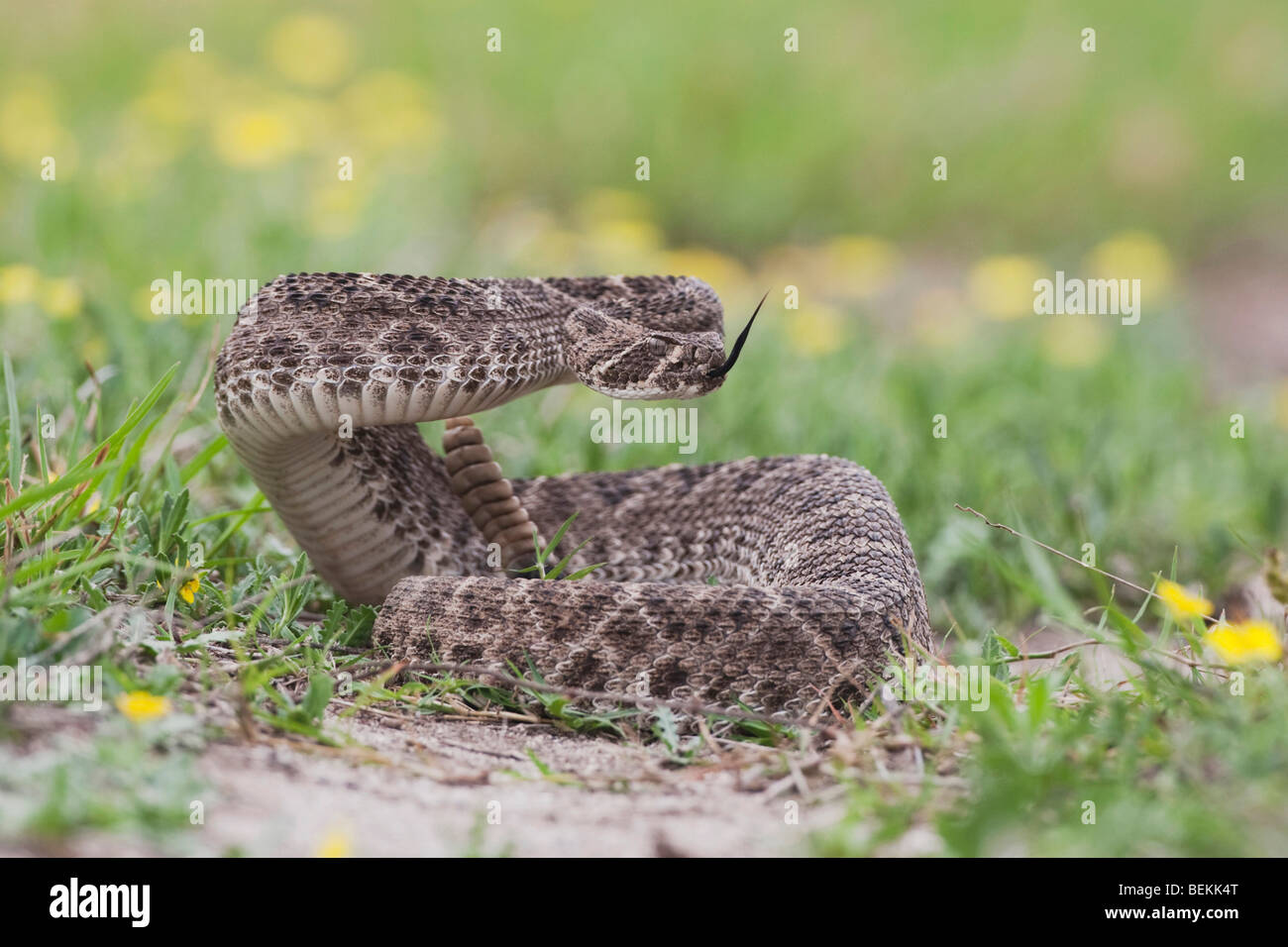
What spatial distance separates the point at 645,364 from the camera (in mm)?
5645

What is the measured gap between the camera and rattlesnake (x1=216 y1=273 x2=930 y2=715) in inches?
191

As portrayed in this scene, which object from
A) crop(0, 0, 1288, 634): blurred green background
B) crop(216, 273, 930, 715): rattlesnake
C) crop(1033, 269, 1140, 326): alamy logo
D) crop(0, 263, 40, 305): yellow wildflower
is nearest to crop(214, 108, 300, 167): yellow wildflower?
crop(0, 0, 1288, 634): blurred green background

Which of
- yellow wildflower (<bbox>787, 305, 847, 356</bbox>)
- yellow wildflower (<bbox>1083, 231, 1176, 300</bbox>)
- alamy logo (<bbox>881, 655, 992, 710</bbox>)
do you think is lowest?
alamy logo (<bbox>881, 655, 992, 710</bbox>)

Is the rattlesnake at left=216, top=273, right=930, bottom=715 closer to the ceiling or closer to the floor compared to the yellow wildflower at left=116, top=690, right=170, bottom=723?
closer to the ceiling

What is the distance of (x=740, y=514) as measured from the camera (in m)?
6.48

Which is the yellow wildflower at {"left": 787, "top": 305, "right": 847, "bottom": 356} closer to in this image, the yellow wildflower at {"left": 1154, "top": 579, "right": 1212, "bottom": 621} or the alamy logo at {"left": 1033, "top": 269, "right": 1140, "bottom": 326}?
the alamy logo at {"left": 1033, "top": 269, "right": 1140, "bottom": 326}

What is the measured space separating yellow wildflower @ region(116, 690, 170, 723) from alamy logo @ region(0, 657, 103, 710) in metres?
0.12

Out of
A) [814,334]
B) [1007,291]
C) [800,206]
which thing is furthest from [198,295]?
[800,206]

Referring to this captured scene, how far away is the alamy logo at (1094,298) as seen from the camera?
38.5 feet

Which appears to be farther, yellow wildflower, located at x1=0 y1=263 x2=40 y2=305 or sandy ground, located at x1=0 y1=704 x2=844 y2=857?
yellow wildflower, located at x1=0 y1=263 x2=40 y2=305
